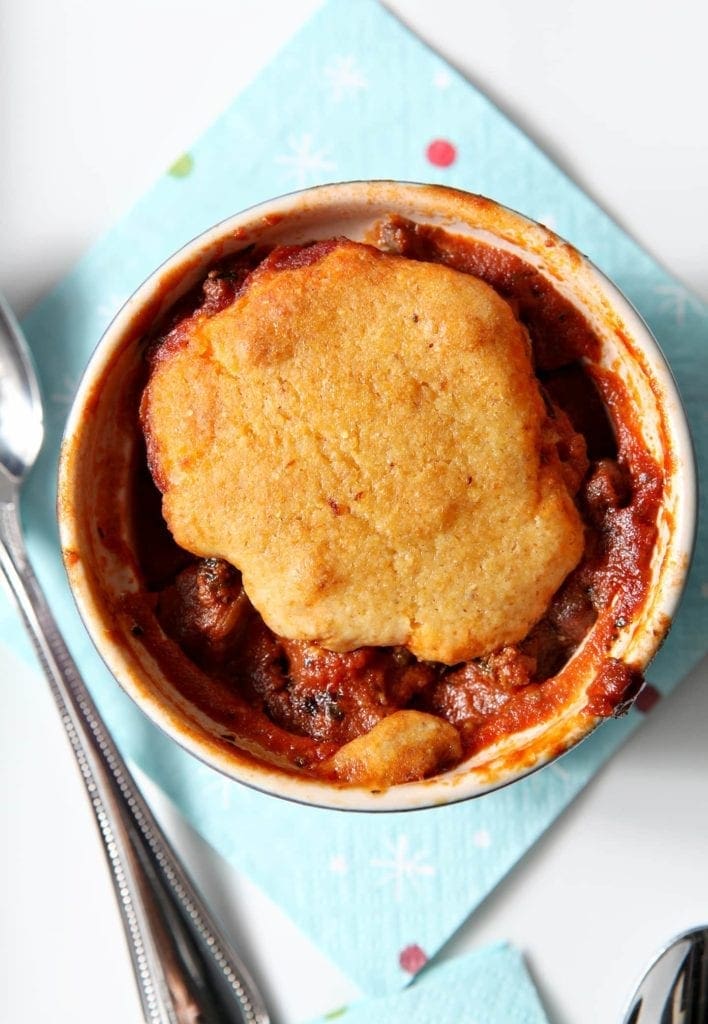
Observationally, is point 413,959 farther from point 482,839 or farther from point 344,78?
point 344,78

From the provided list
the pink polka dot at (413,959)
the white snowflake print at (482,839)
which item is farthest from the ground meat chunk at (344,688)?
the pink polka dot at (413,959)

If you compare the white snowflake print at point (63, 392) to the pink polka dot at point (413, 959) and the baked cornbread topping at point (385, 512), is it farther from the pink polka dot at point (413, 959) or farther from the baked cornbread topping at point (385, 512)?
the pink polka dot at point (413, 959)

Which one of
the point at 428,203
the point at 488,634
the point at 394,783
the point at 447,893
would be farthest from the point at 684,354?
the point at 447,893

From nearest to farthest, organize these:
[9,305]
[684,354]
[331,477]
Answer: [331,477], [684,354], [9,305]

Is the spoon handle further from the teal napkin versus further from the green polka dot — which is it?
the green polka dot

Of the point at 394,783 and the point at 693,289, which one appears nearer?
the point at 394,783

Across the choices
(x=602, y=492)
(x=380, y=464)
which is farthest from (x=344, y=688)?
(x=602, y=492)

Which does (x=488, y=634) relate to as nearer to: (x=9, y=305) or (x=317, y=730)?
(x=317, y=730)
